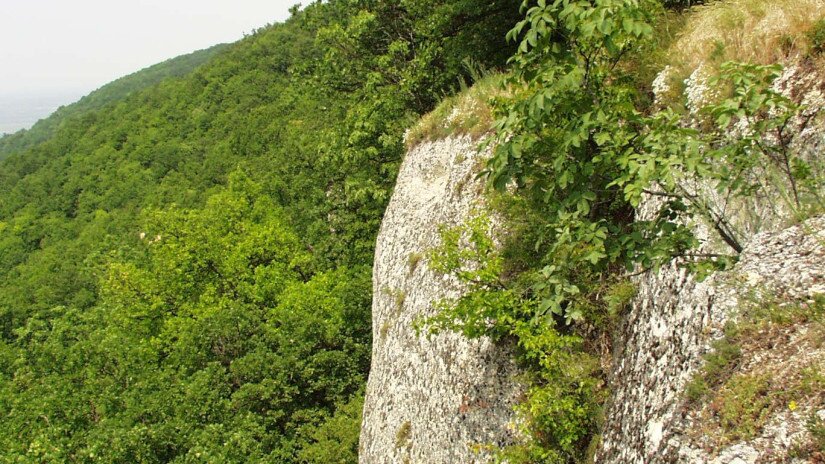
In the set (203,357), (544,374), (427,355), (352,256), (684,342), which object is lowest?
(352,256)

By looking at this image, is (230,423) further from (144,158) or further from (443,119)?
(144,158)

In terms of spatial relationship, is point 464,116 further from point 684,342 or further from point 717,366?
point 717,366

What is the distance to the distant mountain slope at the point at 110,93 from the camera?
393 ft

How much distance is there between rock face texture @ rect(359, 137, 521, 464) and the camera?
729 cm

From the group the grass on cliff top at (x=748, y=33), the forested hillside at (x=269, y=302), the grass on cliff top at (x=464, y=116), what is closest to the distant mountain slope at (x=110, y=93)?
the forested hillside at (x=269, y=302)

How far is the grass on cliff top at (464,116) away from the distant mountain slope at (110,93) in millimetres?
117764

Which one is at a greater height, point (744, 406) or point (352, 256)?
point (744, 406)

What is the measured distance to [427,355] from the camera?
9008mm

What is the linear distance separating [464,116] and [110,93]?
145m

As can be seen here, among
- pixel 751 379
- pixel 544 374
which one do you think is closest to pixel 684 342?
pixel 751 379

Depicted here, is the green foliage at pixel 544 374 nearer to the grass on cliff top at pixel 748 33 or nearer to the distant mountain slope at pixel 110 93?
the grass on cliff top at pixel 748 33

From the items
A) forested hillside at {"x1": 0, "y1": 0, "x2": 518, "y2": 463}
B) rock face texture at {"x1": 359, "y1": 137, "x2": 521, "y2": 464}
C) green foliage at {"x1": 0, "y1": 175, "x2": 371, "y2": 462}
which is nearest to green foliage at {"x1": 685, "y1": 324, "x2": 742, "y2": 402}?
rock face texture at {"x1": 359, "y1": 137, "x2": 521, "y2": 464}

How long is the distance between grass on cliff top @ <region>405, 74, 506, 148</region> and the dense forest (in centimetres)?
68

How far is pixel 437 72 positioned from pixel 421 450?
34.9 ft
